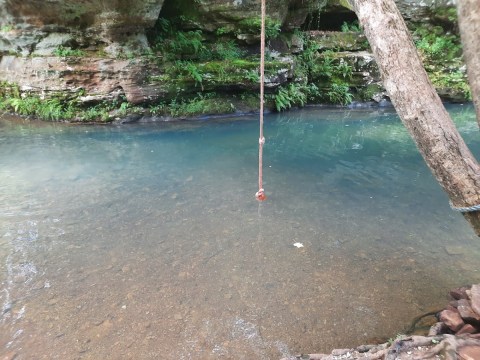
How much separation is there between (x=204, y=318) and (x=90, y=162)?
4.37 metres

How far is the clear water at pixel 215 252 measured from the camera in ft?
8.04

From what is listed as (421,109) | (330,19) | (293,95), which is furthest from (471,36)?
(330,19)

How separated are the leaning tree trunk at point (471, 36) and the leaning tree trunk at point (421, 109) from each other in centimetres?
24

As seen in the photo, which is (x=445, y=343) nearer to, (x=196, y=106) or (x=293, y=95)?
(x=196, y=106)

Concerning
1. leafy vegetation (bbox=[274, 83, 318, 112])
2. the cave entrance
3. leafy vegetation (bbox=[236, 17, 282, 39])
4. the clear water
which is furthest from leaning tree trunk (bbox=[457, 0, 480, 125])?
the cave entrance

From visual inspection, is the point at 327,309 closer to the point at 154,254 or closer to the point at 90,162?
the point at 154,254

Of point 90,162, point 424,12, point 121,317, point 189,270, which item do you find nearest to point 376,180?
point 189,270

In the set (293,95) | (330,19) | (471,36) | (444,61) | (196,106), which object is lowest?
(196,106)

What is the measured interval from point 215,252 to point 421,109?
7.51 feet

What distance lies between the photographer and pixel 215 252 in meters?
3.42

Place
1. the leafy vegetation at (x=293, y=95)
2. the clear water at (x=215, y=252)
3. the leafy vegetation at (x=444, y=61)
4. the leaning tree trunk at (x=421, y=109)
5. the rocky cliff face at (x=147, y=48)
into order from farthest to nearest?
the leafy vegetation at (x=444, y=61)
the leafy vegetation at (x=293, y=95)
the rocky cliff face at (x=147, y=48)
the clear water at (x=215, y=252)
the leaning tree trunk at (x=421, y=109)

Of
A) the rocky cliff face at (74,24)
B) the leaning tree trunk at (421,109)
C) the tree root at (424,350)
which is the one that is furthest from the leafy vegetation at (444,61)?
the tree root at (424,350)

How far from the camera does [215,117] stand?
9523 millimetres

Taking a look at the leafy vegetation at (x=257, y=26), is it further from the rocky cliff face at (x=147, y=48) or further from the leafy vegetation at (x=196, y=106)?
the leafy vegetation at (x=196, y=106)
